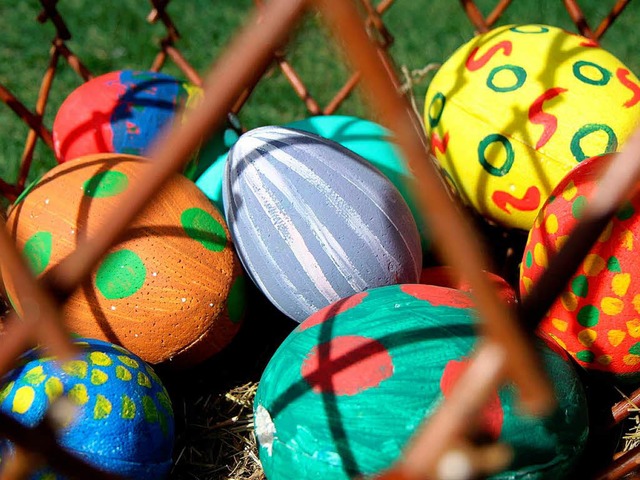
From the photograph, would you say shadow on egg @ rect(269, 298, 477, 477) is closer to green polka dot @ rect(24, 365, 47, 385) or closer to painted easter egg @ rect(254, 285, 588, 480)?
painted easter egg @ rect(254, 285, 588, 480)

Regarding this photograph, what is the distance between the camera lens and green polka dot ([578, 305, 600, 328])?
1.03 meters

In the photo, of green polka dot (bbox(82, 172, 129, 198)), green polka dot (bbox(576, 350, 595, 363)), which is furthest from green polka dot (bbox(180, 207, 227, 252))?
green polka dot (bbox(576, 350, 595, 363))

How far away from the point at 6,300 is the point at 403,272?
2.42 ft

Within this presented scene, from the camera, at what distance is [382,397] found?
87cm

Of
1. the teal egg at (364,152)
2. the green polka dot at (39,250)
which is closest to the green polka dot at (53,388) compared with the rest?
the green polka dot at (39,250)

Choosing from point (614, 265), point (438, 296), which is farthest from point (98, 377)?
point (614, 265)

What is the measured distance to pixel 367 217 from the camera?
111 centimetres

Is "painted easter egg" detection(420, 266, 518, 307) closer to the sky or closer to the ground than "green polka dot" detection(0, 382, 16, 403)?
closer to the ground

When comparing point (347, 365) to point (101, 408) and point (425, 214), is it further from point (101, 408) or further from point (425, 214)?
point (425, 214)

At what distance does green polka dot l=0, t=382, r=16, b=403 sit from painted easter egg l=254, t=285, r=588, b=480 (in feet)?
1.13

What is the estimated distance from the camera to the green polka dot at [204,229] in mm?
1175

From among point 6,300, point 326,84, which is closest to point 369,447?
point 6,300

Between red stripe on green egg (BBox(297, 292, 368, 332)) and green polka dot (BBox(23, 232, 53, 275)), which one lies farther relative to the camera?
green polka dot (BBox(23, 232, 53, 275))

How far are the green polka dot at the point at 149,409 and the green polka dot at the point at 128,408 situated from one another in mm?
17
